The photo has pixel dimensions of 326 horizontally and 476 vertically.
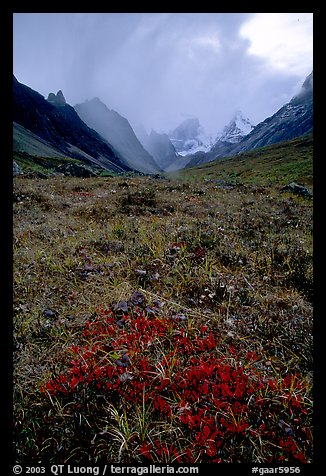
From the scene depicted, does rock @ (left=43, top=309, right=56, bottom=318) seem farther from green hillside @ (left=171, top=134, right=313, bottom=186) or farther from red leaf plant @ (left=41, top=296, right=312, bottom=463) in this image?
green hillside @ (left=171, top=134, right=313, bottom=186)

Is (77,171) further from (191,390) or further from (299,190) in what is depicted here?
(191,390)

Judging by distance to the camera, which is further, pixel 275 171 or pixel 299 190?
pixel 275 171

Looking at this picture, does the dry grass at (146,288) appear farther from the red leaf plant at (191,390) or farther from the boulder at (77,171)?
the boulder at (77,171)

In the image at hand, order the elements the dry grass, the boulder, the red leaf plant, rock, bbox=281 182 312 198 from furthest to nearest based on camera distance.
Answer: the boulder → rock, bbox=281 182 312 198 → the dry grass → the red leaf plant

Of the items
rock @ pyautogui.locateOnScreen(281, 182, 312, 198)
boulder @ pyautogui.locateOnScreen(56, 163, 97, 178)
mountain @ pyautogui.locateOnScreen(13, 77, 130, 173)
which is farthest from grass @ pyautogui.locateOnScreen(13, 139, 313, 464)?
mountain @ pyautogui.locateOnScreen(13, 77, 130, 173)

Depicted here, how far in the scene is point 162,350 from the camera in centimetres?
353

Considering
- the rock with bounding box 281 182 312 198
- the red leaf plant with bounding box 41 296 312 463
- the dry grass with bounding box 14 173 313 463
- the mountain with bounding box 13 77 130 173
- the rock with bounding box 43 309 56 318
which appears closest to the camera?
the red leaf plant with bounding box 41 296 312 463

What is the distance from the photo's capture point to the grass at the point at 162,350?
2.55 m

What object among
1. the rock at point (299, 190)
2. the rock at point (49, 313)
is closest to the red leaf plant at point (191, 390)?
the rock at point (49, 313)

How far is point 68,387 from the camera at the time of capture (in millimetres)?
3008

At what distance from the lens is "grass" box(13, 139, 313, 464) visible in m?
2.55

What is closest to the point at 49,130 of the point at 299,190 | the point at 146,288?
the point at 299,190
